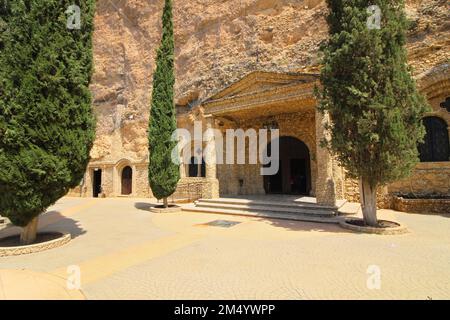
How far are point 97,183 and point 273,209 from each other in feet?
59.9

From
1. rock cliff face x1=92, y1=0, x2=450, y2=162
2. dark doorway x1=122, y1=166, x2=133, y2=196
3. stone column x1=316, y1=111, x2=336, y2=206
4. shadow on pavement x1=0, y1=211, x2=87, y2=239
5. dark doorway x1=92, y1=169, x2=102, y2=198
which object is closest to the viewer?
shadow on pavement x1=0, y1=211, x2=87, y2=239

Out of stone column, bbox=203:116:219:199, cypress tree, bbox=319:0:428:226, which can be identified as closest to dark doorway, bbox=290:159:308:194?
stone column, bbox=203:116:219:199

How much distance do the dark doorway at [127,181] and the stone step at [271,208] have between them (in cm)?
1039

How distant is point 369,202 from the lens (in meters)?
8.02

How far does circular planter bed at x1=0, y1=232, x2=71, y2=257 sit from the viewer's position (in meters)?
5.93

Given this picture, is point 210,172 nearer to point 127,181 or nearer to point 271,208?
point 271,208

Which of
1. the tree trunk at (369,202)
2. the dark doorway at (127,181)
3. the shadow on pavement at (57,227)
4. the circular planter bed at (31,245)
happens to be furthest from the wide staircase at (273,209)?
the dark doorway at (127,181)

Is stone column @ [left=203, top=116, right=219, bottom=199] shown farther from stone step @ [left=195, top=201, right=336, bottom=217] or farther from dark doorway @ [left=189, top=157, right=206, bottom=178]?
dark doorway @ [left=189, top=157, right=206, bottom=178]

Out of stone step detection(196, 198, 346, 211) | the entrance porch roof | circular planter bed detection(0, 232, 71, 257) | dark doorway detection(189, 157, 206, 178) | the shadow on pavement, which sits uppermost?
the entrance porch roof

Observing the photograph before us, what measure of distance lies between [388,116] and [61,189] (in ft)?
29.7

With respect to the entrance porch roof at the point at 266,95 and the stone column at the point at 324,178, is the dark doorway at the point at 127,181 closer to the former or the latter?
the entrance porch roof at the point at 266,95

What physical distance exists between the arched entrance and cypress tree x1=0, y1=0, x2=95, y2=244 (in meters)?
11.6

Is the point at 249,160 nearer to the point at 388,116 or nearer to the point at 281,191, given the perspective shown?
the point at 281,191

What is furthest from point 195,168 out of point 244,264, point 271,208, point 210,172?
point 244,264
